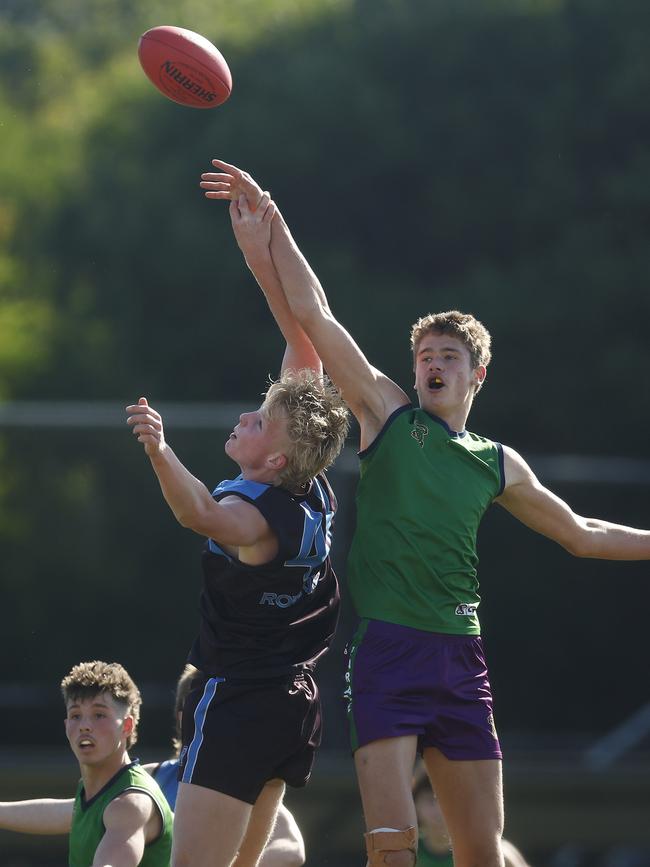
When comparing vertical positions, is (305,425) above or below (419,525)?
above

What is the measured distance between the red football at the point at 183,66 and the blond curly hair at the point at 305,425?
55.2 inches

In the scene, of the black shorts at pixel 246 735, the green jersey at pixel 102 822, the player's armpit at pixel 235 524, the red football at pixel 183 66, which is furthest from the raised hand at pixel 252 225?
the green jersey at pixel 102 822

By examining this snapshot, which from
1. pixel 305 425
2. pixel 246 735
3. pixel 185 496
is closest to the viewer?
pixel 185 496

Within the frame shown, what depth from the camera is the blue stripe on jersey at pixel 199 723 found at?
4.14m

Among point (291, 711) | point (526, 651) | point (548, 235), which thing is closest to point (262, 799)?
point (291, 711)

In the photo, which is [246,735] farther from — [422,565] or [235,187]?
[235,187]

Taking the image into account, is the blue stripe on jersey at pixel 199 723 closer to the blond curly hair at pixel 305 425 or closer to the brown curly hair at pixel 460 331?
the blond curly hair at pixel 305 425

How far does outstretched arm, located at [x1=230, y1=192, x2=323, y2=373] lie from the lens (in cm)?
480

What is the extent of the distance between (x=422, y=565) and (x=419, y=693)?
15.4 inches

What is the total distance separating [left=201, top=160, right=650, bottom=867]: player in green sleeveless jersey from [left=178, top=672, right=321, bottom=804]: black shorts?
20 centimetres

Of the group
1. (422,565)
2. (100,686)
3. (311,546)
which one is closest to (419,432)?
(422,565)

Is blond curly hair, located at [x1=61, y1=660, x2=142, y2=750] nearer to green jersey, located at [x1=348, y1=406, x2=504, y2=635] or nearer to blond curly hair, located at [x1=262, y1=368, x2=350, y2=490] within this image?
green jersey, located at [x1=348, y1=406, x2=504, y2=635]

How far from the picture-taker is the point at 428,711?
14.3 feet

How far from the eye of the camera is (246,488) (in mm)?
4203
